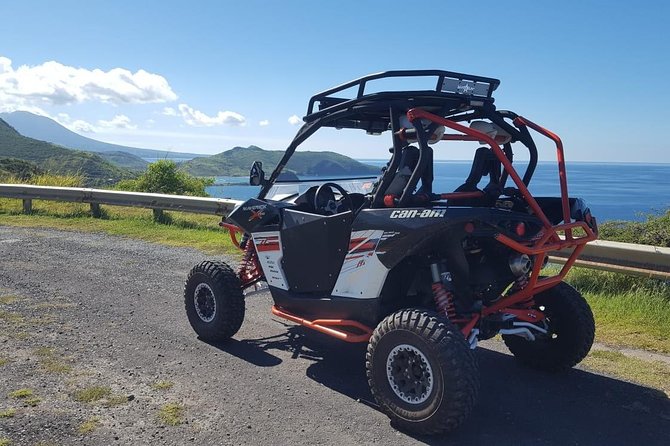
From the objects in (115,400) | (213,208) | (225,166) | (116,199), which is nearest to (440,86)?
(115,400)

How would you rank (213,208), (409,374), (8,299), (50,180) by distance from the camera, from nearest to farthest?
(409,374)
(8,299)
(213,208)
(50,180)

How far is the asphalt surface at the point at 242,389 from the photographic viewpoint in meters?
3.69

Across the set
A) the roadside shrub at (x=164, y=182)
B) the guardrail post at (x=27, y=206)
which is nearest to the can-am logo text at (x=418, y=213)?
the guardrail post at (x=27, y=206)

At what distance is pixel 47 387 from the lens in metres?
4.32

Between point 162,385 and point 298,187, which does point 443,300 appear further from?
point 162,385

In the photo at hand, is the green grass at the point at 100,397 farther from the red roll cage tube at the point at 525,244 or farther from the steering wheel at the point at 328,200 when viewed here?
the steering wheel at the point at 328,200

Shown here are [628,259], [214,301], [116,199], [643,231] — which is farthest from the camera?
[116,199]

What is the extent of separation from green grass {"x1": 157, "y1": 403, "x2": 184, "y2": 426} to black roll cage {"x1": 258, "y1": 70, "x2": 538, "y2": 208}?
A: 2005 mm

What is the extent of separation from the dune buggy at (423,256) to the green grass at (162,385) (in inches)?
36.4

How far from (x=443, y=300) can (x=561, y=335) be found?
1.26m

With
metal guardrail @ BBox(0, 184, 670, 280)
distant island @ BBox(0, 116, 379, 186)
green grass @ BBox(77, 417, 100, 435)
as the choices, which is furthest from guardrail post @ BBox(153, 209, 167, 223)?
green grass @ BBox(77, 417, 100, 435)

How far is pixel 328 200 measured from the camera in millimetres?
5324

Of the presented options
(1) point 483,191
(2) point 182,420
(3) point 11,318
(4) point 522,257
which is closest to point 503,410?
(4) point 522,257

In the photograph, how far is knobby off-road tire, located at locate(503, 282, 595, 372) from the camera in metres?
4.59
